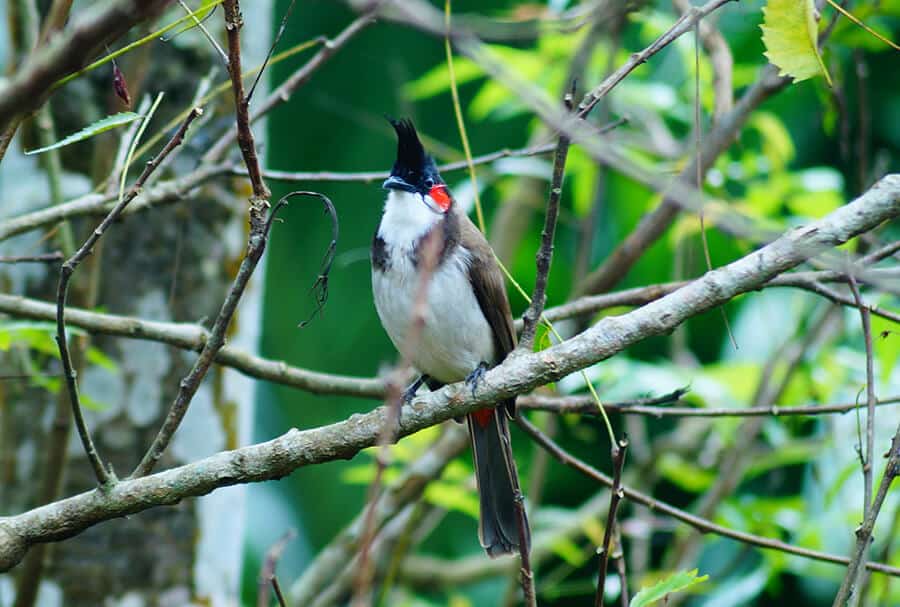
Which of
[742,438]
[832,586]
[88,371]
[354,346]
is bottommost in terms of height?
[832,586]

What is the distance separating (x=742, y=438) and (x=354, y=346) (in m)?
3.08

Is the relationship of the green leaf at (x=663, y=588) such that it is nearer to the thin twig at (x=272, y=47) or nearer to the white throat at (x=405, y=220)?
the thin twig at (x=272, y=47)

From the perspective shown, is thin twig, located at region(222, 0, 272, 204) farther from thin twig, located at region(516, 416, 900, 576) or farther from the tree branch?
thin twig, located at region(516, 416, 900, 576)

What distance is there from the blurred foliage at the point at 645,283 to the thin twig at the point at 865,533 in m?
0.23

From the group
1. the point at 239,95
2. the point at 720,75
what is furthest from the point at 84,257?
the point at 720,75

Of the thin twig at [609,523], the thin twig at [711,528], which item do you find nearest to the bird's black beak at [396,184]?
the thin twig at [711,528]

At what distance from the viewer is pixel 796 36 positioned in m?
1.66

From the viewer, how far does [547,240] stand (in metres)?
1.70

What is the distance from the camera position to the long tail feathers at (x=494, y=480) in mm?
2795

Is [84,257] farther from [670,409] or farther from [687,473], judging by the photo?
[687,473]

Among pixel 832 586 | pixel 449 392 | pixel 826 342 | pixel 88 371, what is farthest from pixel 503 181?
pixel 449 392

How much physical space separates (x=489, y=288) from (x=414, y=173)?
1.34 ft

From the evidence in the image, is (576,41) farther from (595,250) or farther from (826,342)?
(595,250)

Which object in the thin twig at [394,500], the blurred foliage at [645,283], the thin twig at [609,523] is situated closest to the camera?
the thin twig at [609,523]
